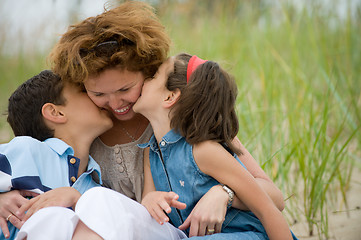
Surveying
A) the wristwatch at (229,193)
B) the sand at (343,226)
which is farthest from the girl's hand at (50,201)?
the sand at (343,226)

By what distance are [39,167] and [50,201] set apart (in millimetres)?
262

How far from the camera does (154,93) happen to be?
6.42 feet

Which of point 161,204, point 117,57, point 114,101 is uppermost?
point 117,57

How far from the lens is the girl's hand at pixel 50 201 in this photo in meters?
1.71

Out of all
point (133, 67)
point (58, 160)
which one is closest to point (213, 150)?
point (133, 67)

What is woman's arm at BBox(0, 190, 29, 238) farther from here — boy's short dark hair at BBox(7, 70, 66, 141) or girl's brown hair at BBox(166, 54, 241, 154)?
girl's brown hair at BBox(166, 54, 241, 154)

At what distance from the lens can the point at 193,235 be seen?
5.71ft

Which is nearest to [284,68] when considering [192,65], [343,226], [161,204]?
[343,226]

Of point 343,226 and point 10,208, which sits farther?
point 343,226

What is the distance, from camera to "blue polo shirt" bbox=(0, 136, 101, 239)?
1833mm

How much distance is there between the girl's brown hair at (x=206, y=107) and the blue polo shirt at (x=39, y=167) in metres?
0.55

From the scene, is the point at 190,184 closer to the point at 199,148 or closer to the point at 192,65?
the point at 199,148

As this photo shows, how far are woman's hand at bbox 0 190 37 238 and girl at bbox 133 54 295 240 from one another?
522 millimetres

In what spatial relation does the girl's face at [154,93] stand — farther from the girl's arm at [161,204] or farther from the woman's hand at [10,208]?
the woman's hand at [10,208]
